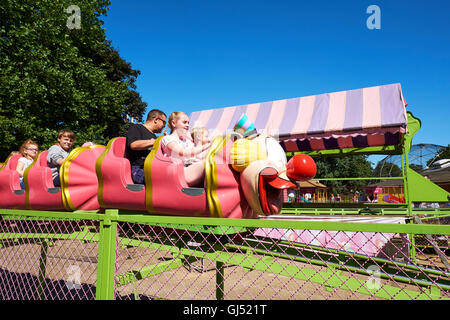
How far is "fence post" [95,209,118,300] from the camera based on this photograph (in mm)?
1647

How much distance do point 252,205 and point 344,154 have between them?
565 cm

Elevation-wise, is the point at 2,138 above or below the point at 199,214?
above

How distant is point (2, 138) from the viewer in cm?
693

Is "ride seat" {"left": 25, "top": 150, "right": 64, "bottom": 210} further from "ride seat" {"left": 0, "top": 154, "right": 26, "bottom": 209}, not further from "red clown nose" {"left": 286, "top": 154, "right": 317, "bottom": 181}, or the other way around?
"red clown nose" {"left": 286, "top": 154, "right": 317, "bottom": 181}

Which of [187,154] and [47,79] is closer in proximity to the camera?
[187,154]

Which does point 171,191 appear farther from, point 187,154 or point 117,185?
point 117,185

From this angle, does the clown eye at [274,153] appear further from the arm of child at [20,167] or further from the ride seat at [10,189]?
the arm of child at [20,167]

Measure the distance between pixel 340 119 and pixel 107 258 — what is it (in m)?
5.59

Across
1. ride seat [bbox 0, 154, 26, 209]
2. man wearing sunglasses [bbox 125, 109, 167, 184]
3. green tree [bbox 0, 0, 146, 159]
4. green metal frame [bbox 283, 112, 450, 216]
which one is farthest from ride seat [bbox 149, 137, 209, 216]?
green tree [bbox 0, 0, 146, 159]

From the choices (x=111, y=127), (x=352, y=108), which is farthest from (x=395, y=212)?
(x=111, y=127)

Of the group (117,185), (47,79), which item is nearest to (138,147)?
A: (117,185)

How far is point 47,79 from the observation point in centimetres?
779
